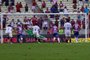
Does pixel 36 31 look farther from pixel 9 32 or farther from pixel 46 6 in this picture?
pixel 46 6

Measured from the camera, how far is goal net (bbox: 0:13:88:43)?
2945cm

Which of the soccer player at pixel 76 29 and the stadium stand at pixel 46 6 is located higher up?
the stadium stand at pixel 46 6

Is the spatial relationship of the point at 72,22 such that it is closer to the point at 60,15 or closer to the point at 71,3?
the point at 60,15

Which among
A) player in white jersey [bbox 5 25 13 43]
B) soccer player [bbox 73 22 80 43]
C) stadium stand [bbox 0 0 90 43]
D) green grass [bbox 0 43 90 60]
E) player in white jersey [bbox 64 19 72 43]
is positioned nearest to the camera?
green grass [bbox 0 43 90 60]

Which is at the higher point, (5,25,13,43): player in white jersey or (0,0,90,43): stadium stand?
(0,0,90,43): stadium stand

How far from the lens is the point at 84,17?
101 ft

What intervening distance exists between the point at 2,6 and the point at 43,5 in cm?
343

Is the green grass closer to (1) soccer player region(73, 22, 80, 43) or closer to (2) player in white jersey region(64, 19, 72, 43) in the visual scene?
(1) soccer player region(73, 22, 80, 43)

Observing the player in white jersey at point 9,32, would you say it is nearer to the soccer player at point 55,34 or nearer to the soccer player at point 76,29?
the soccer player at point 55,34

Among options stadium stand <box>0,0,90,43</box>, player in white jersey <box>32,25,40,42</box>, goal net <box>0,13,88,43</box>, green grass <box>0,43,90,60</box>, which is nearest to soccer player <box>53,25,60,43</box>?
goal net <box>0,13,88,43</box>

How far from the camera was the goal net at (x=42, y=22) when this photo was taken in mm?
29453

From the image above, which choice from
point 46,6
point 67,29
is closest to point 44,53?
point 67,29

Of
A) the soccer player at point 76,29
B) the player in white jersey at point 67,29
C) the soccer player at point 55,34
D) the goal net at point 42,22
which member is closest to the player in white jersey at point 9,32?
the goal net at point 42,22

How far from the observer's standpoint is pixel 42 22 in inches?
1185
